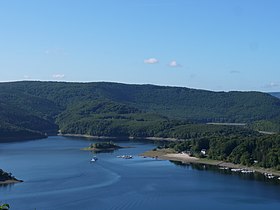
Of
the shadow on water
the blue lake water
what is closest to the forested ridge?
the shadow on water

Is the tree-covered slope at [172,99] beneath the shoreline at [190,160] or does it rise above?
above

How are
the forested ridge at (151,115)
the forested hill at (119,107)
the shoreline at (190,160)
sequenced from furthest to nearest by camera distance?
the forested hill at (119,107), the forested ridge at (151,115), the shoreline at (190,160)

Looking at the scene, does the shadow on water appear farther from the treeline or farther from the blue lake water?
the treeline

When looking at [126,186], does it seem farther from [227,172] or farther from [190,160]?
[190,160]

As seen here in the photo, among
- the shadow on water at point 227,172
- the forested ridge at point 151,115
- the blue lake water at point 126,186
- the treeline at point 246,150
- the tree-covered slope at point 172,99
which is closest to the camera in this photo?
the blue lake water at point 126,186

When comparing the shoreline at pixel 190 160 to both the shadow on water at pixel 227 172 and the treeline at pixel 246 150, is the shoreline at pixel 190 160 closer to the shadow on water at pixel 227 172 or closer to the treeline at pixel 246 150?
the treeline at pixel 246 150

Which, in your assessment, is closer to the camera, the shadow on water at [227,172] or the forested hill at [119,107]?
the shadow on water at [227,172]

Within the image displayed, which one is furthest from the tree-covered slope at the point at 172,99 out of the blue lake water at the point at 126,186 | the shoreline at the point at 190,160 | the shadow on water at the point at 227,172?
the blue lake water at the point at 126,186
